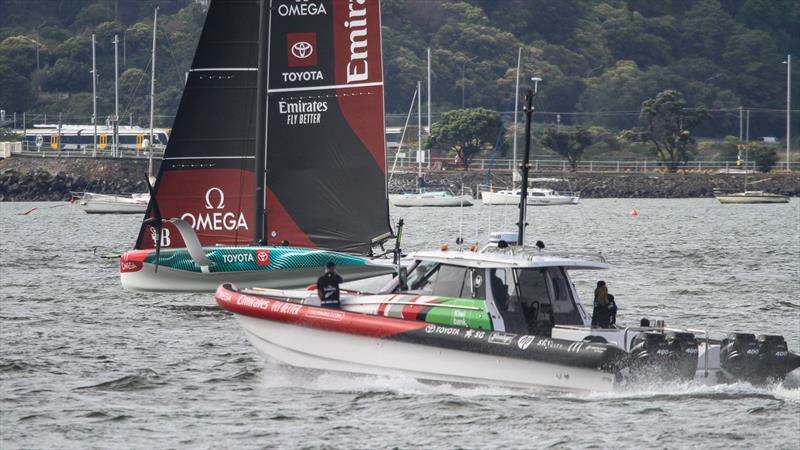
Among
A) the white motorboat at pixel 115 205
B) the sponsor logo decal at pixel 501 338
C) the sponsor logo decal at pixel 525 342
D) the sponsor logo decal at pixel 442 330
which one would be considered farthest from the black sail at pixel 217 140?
the white motorboat at pixel 115 205

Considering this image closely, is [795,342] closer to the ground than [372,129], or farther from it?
closer to the ground

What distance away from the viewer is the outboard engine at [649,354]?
2091 centimetres

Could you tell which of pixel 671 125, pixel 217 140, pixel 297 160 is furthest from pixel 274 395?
pixel 671 125

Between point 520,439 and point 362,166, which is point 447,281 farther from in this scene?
point 362,166

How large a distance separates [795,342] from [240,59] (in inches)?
615

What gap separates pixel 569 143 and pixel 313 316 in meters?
137

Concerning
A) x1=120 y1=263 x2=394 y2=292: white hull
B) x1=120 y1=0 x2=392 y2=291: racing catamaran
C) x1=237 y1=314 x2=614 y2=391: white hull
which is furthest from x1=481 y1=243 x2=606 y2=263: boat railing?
x1=120 y1=0 x2=392 y2=291: racing catamaran

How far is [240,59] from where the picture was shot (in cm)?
3612

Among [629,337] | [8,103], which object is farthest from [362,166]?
[8,103]

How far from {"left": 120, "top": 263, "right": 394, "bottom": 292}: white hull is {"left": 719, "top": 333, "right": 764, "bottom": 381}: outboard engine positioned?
12983 mm

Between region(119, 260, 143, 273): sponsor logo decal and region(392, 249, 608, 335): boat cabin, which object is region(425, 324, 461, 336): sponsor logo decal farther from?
region(119, 260, 143, 273): sponsor logo decal

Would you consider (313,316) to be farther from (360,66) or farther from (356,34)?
(356,34)

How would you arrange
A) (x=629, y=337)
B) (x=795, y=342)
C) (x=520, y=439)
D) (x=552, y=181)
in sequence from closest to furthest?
(x=520, y=439), (x=629, y=337), (x=795, y=342), (x=552, y=181)

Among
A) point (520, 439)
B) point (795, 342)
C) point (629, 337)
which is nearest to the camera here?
point (520, 439)
